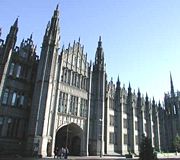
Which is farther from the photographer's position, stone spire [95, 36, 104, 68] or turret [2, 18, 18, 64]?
stone spire [95, 36, 104, 68]

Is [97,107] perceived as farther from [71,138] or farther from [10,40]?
[10,40]

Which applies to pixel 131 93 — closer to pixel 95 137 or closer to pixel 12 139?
pixel 95 137

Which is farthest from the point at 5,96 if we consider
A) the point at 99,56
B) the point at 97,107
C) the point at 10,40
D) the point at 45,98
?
the point at 99,56

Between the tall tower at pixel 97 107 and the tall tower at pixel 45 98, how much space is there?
33.5 feet

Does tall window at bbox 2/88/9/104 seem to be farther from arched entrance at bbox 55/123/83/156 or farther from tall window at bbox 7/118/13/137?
arched entrance at bbox 55/123/83/156

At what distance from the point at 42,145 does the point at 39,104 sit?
19.9 ft

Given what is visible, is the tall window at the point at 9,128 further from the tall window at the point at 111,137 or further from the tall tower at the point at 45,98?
the tall window at the point at 111,137

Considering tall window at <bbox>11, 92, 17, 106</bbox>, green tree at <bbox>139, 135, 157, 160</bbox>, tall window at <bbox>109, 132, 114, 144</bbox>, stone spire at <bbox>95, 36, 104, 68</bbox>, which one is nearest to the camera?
green tree at <bbox>139, 135, 157, 160</bbox>

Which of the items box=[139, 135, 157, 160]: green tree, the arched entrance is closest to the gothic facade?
the arched entrance

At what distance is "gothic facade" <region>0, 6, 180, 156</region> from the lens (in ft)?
106

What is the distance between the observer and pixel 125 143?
53375mm

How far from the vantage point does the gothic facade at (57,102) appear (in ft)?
106

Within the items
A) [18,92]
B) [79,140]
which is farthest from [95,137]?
[18,92]

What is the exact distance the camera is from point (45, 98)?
33781 mm
